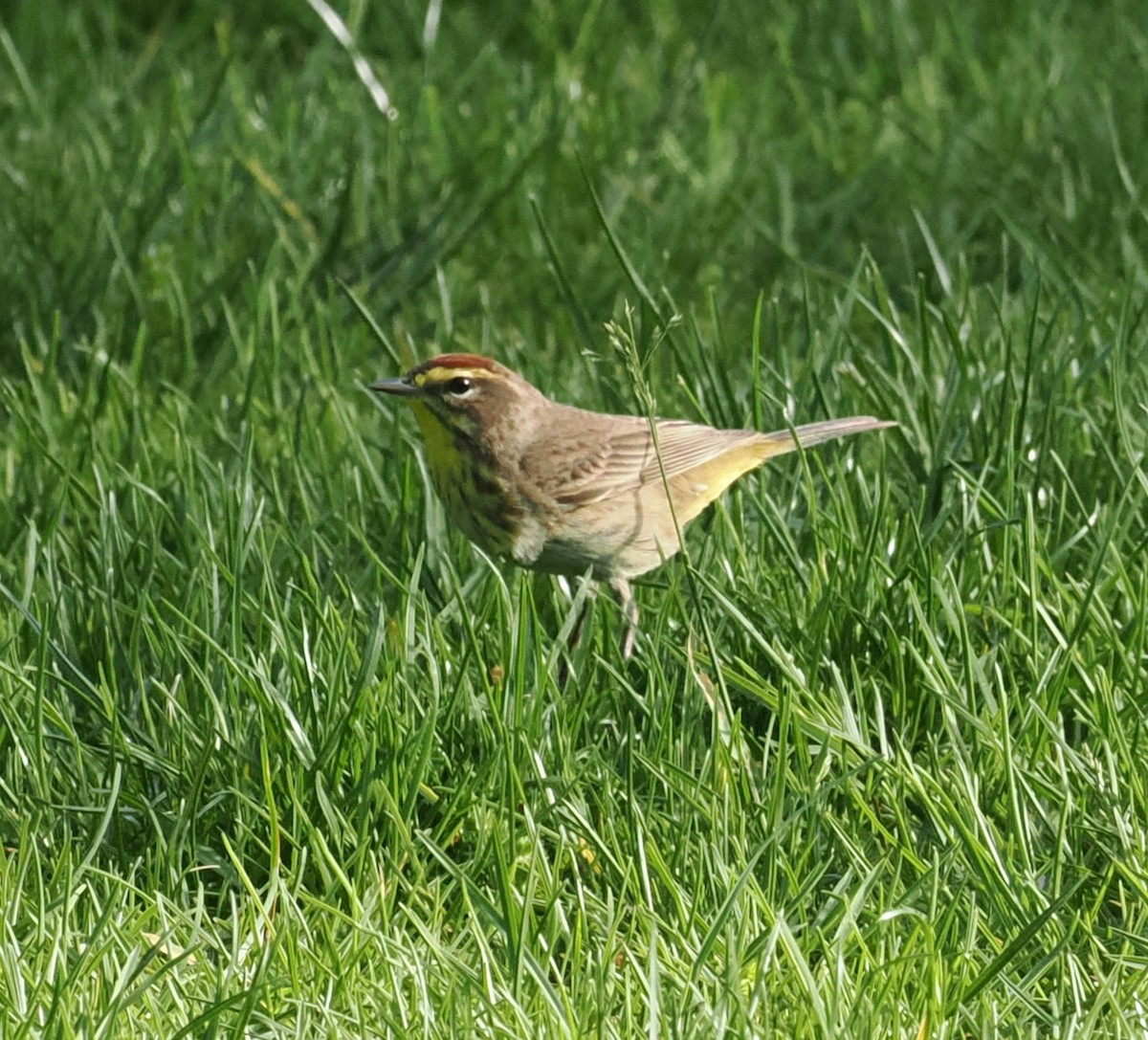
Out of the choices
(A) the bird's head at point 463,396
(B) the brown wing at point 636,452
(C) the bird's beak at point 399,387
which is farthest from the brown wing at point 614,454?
(C) the bird's beak at point 399,387

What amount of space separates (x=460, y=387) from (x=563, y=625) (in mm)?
672

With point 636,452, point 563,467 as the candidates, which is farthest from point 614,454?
point 563,467

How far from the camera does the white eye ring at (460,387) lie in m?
5.02

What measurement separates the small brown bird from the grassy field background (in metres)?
0.13

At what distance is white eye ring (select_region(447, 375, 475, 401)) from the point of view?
5.02 meters

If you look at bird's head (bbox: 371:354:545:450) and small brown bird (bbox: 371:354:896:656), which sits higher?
bird's head (bbox: 371:354:545:450)

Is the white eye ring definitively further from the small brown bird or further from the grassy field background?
the grassy field background

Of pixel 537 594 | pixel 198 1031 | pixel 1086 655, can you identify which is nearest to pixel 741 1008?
pixel 198 1031

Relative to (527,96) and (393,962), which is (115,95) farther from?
(393,962)

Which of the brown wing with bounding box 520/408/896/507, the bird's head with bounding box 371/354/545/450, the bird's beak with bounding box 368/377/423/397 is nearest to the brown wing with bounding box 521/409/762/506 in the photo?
the brown wing with bounding box 520/408/896/507

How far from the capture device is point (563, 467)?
16.5ft

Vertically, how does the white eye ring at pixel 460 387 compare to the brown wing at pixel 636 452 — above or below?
above

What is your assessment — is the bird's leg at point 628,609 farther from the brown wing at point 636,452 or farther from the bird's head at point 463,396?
the bird's head at point 463,396

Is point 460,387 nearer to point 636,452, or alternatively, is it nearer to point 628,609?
point 636,452
